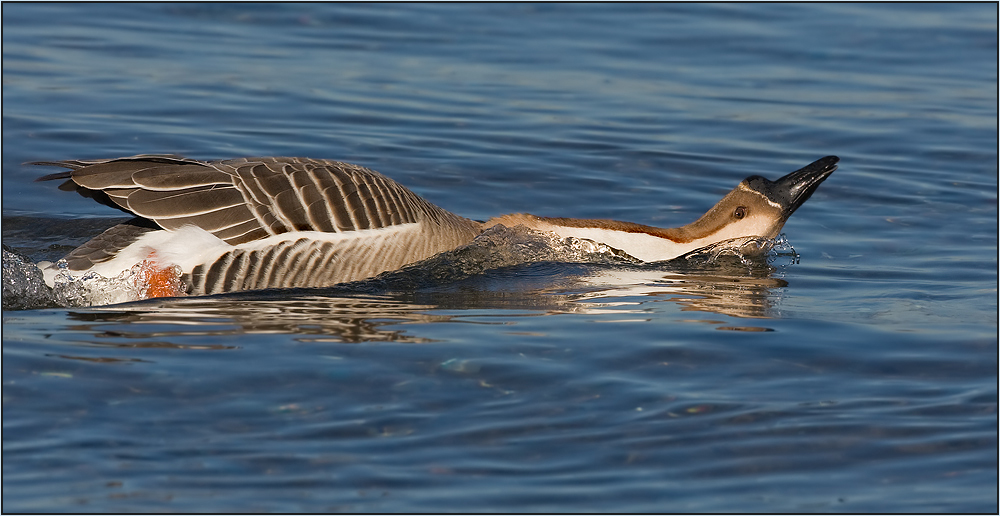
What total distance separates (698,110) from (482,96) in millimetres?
2766

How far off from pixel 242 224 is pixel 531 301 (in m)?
2.04

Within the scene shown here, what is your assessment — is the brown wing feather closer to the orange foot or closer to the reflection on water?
the orange foot

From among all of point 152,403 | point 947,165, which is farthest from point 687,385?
point 947,165

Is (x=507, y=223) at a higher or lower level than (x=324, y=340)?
higher

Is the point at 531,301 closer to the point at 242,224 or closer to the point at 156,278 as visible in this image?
the point at 242,224

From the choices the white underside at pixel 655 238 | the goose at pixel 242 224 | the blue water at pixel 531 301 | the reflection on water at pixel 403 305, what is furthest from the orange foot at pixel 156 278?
the white underside at pixel 655 238

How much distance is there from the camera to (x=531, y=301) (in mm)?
7977

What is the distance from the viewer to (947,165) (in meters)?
12.7

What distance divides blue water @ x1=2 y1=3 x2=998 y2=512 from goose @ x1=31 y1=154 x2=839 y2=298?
0.79 feet

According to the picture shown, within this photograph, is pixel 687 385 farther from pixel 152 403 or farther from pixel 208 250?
pixel 208 250

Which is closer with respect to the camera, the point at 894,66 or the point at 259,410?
the point at 259,410

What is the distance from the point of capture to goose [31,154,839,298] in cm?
762

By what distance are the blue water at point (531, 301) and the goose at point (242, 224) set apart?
0.24m

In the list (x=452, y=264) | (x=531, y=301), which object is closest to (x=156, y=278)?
(x=452, y=264)
